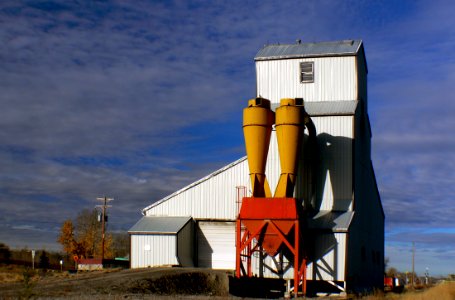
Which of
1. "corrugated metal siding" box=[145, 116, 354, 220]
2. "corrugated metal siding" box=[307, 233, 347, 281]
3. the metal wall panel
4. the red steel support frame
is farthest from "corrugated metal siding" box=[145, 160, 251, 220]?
"corrugated metal siding" box=[307, 233, 347, 281]

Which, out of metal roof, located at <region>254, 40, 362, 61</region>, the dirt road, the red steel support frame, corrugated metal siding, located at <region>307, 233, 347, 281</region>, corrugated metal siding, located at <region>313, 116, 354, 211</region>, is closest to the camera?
the dirt road

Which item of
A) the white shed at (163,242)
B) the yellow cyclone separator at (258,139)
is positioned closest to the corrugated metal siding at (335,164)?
the yellow cyclone separator at (258,139)

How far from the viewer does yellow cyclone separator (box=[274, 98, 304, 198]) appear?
1248 inches

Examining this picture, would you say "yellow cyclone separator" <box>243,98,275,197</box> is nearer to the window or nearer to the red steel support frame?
the red steel support frame

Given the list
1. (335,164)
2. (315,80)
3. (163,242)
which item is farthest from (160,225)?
(315,80)

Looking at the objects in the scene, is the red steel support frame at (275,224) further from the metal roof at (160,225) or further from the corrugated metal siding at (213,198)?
the metal roof at (160,225)

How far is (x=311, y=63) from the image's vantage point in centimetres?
3769

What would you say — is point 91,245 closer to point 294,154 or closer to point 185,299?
point 294,154

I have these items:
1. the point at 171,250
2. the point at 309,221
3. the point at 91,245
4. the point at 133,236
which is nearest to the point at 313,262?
the point at 309,221

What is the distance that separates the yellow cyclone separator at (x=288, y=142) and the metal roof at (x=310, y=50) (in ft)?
22.0

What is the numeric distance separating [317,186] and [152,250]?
9255mm

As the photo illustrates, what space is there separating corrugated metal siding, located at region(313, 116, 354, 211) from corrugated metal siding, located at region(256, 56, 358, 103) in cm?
→ 254

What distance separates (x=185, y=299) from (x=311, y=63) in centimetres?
1820

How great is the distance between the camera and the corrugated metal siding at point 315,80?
3716 cm
